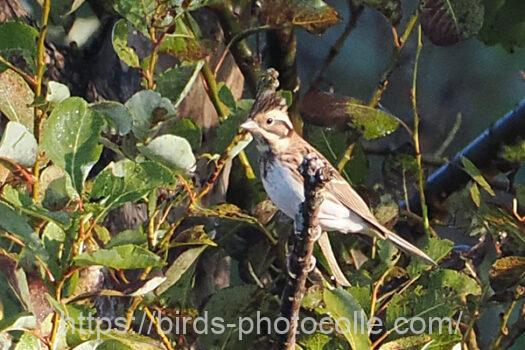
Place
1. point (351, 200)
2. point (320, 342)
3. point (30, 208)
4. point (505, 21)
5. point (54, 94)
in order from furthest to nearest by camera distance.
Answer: point (351, 200) → point (505, 21) → point (320, 342) → point (54, 94) → point (30, 208)

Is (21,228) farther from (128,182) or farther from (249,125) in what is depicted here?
(249,125)

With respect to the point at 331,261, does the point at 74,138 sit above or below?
above

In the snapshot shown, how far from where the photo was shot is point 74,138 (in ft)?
3.84

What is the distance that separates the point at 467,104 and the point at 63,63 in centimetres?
232

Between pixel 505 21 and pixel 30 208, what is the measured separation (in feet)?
2.82

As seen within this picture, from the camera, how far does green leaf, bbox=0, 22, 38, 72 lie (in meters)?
1.28

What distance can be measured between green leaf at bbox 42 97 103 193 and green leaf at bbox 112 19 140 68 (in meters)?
0.24

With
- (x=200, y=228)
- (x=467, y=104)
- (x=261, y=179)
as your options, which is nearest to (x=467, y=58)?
(x=467, y=104)

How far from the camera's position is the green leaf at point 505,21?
1.73 meters

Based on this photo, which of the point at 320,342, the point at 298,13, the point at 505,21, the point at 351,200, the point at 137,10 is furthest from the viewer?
the point at 351,200

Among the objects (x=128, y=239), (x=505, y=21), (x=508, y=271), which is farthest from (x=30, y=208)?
(x=505, y=21)

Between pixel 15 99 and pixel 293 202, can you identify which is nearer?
pixel 15 99

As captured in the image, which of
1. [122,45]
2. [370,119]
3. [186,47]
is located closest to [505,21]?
[370,119]

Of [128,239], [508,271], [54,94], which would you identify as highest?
[54,94]
